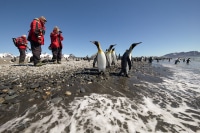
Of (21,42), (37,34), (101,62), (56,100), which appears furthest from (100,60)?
(21,42)

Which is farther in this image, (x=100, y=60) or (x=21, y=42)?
(x=21, y=42)

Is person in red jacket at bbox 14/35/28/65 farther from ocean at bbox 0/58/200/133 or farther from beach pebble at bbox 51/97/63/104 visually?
ocean at bbox 0/58/200/133

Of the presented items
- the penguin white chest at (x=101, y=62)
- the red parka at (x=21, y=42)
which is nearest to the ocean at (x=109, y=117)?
the penguin white chest at (x=101, y=62)

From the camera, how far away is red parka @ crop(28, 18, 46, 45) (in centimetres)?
814

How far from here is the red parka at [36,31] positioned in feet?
26.7

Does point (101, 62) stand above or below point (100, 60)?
below

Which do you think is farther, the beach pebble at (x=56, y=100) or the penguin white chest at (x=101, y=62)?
the penguin white chest at (x=101, y=62)

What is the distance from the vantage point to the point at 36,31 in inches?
320

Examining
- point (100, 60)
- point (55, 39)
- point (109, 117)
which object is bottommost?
point (109, 117)

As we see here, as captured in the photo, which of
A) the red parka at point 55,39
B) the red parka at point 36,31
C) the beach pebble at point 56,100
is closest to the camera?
the beach pebble at point 56,100

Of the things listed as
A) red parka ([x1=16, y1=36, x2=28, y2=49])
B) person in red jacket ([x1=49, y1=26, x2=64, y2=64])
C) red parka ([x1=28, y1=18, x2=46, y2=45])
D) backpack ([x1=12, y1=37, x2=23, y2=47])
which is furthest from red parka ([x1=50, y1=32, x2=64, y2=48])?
backpack ([x1=12, y1=37, x2=23, y2=47])

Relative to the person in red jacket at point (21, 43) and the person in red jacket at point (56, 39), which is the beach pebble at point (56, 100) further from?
the person in red jacket at point (21, 43)

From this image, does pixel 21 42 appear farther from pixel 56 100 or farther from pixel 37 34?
pixel 56 100

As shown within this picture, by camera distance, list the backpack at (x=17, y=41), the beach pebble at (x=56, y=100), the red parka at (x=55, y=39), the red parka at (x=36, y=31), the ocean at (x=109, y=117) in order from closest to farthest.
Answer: the ocean at (x=109, y=117)
the beach pebble at (x=56, y=100)
the red parka at (x=36, y=31)
the red parka at (x=55, y=39)
the backpack at (x=17, y=41)
